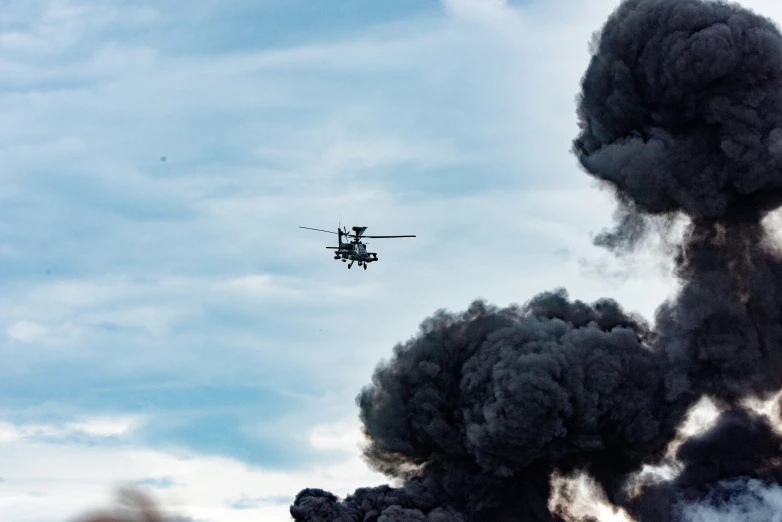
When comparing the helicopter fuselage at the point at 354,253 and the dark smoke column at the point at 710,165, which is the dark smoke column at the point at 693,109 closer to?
the dark smoke column at the point at 710,165

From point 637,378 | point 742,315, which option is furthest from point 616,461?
point 742,315

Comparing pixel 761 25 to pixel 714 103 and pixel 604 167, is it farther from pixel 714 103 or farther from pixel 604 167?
pixel 604 167

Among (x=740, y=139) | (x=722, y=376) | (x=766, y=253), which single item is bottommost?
(x=722, y=376)

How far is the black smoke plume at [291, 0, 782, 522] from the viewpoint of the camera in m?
109

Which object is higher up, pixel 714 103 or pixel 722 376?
pixel 714 103

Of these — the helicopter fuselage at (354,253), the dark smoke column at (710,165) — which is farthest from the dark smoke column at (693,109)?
the helicopter fuselage at (354,253)

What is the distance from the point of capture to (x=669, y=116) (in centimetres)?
11281

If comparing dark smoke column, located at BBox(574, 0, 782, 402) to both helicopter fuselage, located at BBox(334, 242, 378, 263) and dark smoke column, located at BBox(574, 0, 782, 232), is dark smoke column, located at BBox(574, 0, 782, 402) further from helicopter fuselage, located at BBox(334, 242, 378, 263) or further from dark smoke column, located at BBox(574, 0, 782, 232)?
helicopter fuselage, located at BBox(334, 242, 378, 263)

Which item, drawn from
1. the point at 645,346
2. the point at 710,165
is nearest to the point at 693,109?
the point at 710,165

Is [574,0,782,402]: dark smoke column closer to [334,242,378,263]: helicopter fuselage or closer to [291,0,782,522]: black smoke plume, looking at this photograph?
[291,0,782,522]: black smoke plume

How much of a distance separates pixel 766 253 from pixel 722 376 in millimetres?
9328

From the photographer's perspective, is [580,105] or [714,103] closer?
[714,103]

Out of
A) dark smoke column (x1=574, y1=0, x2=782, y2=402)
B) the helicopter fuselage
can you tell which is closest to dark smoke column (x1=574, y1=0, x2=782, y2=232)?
dark smoke column (x1=574, y1=0, x2=782, y2=402)

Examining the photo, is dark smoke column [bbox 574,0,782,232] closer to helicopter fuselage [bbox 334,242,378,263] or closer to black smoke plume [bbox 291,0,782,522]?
black smoke plume [bbox 291,0,782,522]
